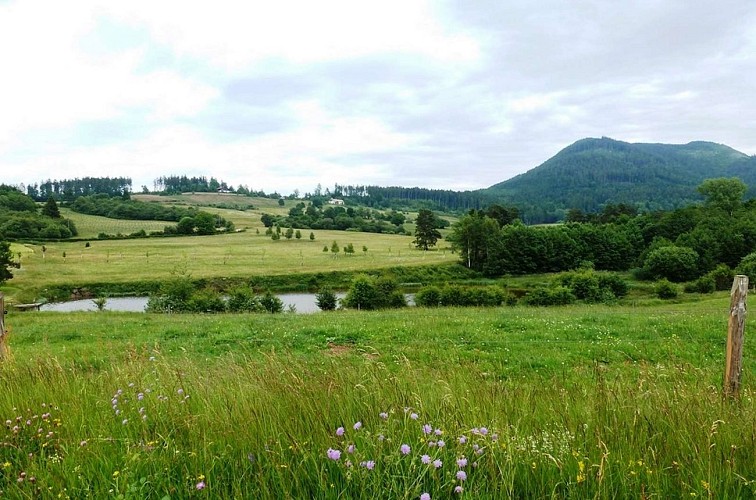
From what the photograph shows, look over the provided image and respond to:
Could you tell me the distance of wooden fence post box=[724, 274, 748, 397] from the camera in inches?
229

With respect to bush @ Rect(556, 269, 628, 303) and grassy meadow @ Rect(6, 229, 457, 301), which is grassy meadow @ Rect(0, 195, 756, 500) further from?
grassy meadow @ Rect(6, 229, 457, 301)

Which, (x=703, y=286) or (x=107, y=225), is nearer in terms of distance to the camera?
(x=703, y=286)

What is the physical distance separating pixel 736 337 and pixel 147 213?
18149 centimetres

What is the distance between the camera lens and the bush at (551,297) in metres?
56.1

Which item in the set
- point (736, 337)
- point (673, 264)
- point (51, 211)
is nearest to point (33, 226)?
point (51, 211)

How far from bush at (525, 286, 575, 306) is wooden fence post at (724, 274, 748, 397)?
171 feet

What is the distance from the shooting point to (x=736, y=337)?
5.98m

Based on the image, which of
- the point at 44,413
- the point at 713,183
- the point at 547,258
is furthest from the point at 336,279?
the point at 713,183

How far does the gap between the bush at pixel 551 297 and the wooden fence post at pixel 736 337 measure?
52142 millimetres

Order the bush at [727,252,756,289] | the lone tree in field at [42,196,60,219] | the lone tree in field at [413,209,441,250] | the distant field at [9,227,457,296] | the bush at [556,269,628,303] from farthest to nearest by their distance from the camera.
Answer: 1. the lone tree in field at [42,196,60,219]
2. the lone tree in field at [413,209,441,250]
3. the distant field at [9,227,457,296]
4. the bush at [727,252,756,289]
5. the bush at [556,269,628,303]

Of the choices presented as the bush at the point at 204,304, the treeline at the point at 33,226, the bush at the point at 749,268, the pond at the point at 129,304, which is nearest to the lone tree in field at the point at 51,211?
the treeline at the point at 33,226

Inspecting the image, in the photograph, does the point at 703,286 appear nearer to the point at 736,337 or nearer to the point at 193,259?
the point at 736,337

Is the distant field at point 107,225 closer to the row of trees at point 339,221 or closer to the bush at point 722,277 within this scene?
the row of trees at point 339,221

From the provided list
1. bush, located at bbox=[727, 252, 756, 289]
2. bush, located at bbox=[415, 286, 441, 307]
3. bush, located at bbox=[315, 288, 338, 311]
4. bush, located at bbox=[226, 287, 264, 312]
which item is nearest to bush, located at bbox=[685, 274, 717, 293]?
bush, located at bbox=[727, 252, 756, 289]
